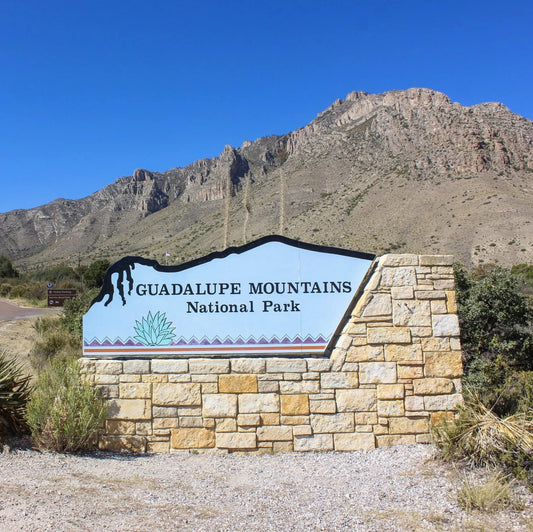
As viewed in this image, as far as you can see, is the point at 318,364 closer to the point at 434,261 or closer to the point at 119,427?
the point at 434,261

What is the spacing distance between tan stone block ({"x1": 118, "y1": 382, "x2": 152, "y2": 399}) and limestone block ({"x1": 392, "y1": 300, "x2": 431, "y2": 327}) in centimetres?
333

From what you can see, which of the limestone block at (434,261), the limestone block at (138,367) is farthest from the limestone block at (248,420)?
the limestone block at (434,261)

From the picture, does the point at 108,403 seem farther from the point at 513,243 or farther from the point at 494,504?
the point at 513,243

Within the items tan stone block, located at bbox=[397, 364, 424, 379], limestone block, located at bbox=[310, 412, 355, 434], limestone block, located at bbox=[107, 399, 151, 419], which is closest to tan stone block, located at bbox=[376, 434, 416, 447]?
limestone block, located at bbox=[310, 412, 355, 434]

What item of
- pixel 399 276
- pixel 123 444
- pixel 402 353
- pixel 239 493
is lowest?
pixel 239 493

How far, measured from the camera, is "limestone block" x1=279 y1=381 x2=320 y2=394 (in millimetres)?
6121

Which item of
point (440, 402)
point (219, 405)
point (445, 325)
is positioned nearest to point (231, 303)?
point (219, 405)

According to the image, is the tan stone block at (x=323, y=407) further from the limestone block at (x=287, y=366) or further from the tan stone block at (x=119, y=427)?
the tan stone block at (x=119, y=427)

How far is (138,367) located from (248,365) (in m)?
1.45

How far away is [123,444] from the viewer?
6141 millimetres

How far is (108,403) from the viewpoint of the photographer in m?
6.16

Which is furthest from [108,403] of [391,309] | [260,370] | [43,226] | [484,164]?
[43,226]

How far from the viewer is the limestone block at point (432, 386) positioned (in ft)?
20.2

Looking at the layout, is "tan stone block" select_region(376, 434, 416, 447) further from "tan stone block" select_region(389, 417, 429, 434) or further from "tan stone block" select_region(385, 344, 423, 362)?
"tan stone block" select_region(385, 344, 423, 362)
